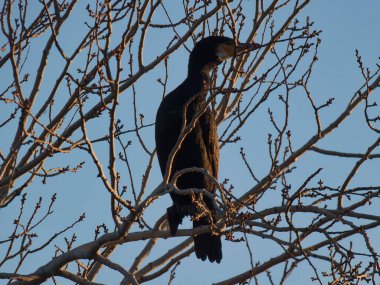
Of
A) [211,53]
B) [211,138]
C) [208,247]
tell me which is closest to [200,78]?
[211,53]

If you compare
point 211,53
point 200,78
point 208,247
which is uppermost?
point 211,53

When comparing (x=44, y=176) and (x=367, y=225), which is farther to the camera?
(x=44, y=176)

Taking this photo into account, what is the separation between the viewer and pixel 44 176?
16.1ft

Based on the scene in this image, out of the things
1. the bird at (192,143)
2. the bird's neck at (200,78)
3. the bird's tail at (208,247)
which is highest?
the bird's neck at (200,78)

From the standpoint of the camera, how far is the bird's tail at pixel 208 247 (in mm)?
5473

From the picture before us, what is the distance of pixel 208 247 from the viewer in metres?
5.53

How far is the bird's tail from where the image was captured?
547 centimetres

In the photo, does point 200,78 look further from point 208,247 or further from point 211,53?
point 208,247

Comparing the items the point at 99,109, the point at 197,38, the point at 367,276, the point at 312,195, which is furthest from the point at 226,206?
the point at 197,38

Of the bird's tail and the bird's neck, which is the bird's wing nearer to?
the bird's neck

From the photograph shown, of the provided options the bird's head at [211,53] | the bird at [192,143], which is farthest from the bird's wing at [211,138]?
the bird's head at [211,53]

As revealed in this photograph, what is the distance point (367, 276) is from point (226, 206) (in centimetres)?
76

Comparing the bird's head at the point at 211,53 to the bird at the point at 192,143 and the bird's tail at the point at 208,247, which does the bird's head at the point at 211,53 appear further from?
the bird's tail at the point at 208,247

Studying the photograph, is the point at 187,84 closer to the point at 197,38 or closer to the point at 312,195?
the point at 197,38
